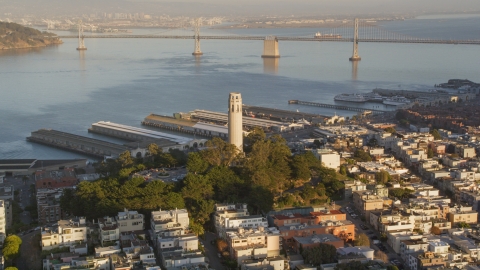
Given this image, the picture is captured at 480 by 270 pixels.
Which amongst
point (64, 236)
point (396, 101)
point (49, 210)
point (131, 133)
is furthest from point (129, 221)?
point (396, 101)

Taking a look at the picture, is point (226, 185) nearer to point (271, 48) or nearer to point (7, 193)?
point (7, 193)

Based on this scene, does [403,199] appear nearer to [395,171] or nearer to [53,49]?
[395,171]

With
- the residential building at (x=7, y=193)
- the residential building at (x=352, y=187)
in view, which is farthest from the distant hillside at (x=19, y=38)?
the residential building at (x=352, y=187)

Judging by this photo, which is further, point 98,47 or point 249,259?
point 98,47

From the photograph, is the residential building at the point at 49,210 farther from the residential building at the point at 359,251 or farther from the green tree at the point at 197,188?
the residential building at the point at 359,251

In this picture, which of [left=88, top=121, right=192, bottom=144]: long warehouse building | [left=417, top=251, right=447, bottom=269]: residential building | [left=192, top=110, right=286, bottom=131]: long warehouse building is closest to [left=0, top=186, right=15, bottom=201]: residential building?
[left=88, top=121, right=192, bottom=144]: long warehouse building

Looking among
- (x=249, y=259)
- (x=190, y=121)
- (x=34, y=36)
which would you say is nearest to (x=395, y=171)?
(x=249, y=259)
